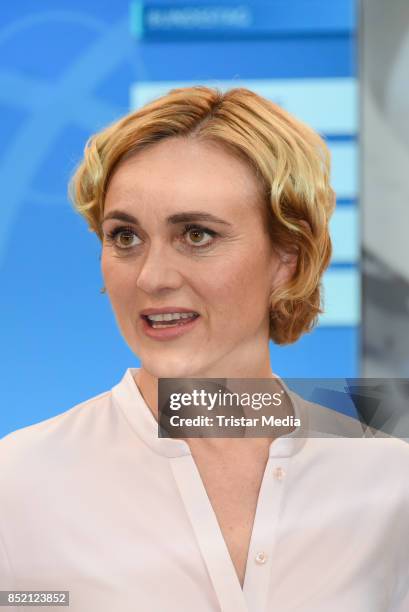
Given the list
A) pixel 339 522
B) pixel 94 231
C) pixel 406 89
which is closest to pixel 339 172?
pixel 406 89

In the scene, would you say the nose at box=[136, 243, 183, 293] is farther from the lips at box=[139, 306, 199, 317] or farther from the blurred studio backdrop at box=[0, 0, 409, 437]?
the blurred studio backdrop at box=[0, 0, 409, 437]

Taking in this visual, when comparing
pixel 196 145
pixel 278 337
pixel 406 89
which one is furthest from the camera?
pixel 406 89

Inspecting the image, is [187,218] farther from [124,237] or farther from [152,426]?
[152,426]

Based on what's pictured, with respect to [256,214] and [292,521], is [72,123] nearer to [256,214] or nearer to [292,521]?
[256,214]

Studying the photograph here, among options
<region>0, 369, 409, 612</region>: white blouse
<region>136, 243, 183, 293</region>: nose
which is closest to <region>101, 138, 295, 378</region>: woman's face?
<region>136, 243, 183, 293</region>: nose

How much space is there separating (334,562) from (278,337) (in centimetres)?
31

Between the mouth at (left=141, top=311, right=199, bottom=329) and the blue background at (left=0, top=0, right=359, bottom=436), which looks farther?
the blue background at (left=0, top=0, right=359, bottom=436)

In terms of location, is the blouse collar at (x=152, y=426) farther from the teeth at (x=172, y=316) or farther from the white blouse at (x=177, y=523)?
the teeth at (x=172, y=316)

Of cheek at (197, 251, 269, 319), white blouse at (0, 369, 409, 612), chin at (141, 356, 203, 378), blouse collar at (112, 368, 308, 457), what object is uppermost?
cheek at (197, 251, 269, 319)

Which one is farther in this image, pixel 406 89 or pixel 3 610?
pixel 406 89

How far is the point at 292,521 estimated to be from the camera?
127 cm

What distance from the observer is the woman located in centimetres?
122

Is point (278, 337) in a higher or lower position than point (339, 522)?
higher

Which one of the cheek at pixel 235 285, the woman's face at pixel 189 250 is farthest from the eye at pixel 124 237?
the cheek at pixel 235 285
